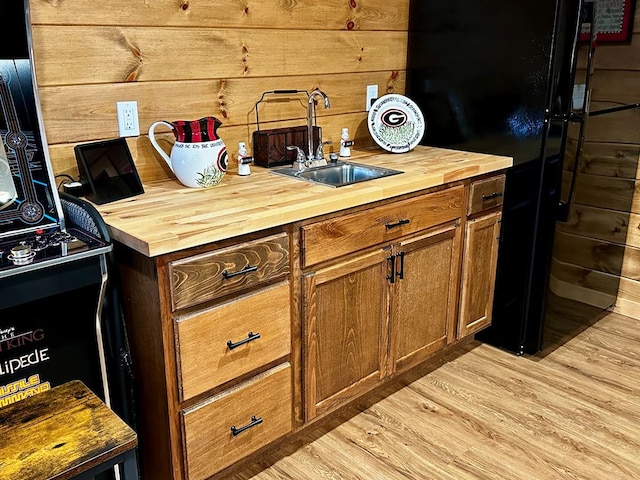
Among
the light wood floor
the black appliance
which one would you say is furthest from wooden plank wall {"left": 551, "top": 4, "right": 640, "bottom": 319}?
the black appliance

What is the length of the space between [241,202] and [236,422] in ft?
2.17

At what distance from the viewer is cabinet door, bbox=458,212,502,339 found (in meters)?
2.58

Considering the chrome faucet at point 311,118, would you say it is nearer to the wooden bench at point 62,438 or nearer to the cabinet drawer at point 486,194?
the cabinet drawer at point 486,194

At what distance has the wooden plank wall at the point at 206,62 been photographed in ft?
6.22

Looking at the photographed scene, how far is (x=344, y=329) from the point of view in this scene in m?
2.14

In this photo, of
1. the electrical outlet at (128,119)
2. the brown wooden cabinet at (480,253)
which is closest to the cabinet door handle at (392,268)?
the brown wooden cabinet at (480,253)

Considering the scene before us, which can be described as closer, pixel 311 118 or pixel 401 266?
pixel 401 266

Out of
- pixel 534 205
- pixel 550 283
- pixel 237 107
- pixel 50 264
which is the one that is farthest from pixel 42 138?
pixel 550 283

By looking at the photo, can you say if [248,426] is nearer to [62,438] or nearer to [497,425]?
[62,438]

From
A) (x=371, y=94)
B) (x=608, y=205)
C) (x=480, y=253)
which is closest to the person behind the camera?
(x=480, y=253)

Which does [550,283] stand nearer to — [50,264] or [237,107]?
[237,107]

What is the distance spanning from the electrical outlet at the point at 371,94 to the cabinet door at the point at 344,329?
2.95 ft

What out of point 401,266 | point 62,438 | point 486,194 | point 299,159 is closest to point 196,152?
point 299,159

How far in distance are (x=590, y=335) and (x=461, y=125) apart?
125cm
